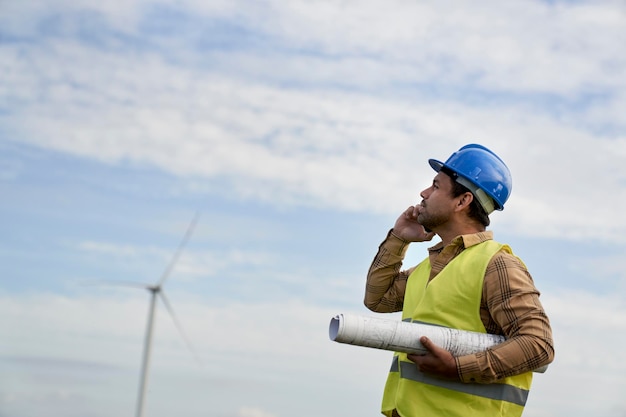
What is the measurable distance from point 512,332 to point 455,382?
61 centimetres

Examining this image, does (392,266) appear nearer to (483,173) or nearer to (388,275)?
(388,275)

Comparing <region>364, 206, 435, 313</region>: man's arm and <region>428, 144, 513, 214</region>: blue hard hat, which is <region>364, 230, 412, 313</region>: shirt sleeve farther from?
<region>428, 144, 513, 214</region>: blue hard hat

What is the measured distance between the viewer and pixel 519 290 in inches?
290

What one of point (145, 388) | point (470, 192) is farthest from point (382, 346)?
point (145, 388)

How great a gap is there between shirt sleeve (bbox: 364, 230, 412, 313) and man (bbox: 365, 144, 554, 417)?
51 centimetres

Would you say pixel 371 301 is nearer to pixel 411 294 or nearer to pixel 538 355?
pixel 411 294

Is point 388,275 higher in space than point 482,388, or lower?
higher

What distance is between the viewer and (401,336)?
7289mm

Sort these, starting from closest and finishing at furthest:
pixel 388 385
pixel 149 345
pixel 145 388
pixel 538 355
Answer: pixel 538 355
pixel 388 385
pixel 149 345
pixel 145 388

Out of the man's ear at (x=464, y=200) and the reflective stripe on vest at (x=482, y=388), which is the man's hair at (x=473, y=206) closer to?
the man's ear at (x=464, y=200)

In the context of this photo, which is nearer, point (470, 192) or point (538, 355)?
point (538, 355)

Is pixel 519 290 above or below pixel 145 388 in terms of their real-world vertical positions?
below

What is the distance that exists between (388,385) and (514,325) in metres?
1.36

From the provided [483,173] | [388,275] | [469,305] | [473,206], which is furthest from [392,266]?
[469,305]
